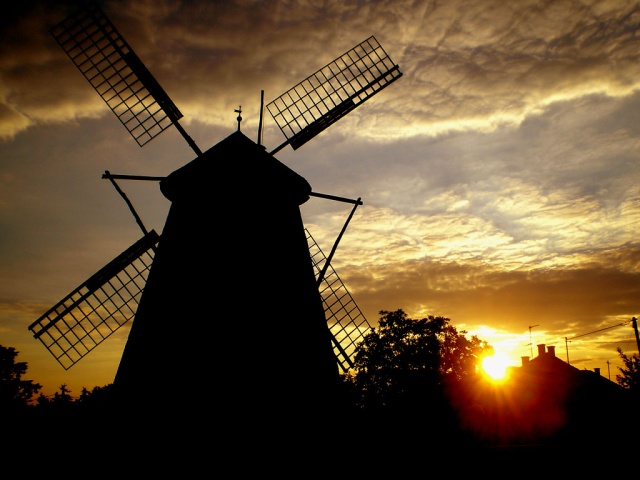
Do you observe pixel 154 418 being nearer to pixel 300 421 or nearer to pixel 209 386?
pixel 209 386

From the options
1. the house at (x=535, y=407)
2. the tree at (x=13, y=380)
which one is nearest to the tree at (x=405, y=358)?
the house at (x=535, y=407)

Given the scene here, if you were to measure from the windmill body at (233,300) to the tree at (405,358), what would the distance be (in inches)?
1195

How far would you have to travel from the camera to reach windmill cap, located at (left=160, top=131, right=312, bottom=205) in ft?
18.7

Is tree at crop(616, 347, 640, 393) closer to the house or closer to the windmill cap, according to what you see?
the house

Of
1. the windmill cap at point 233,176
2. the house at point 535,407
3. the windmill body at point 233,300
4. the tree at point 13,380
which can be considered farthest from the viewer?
the tree at point 13,380

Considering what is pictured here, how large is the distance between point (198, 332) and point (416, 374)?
3250 cm

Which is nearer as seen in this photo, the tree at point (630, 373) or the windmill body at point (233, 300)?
the windmill body at point (233, 300)

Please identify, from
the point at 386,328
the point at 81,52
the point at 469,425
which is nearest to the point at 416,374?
the point at 386,328

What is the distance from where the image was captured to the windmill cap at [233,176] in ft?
18.7

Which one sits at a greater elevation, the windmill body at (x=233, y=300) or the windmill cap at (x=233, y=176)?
the windmill cap at (x=233, y=176)

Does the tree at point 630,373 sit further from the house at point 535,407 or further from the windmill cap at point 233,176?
the windmill cap at point 233,176

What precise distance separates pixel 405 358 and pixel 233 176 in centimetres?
3200

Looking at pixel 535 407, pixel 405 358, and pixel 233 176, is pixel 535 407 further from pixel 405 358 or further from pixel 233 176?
pixel 233 176

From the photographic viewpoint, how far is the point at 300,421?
4.71 meters
